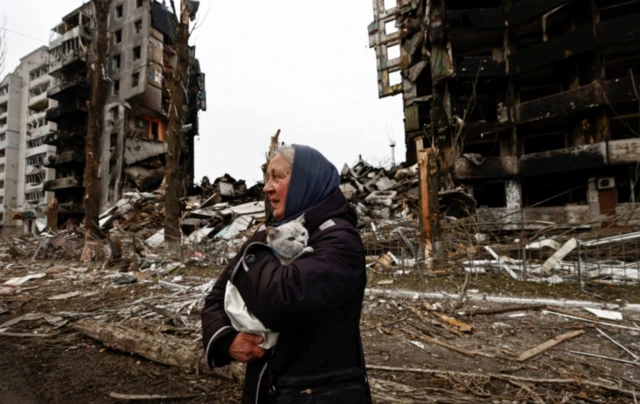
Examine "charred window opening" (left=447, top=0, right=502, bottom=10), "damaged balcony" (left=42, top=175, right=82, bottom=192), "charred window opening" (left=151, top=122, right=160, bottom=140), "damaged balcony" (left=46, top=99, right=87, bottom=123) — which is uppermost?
"charred window opening" (left=447, top=0, right=502, bottom=10)

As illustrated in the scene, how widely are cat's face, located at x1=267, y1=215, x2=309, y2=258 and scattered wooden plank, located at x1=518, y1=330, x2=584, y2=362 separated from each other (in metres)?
3.43

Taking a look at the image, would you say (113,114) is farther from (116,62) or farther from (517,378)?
(517,378)

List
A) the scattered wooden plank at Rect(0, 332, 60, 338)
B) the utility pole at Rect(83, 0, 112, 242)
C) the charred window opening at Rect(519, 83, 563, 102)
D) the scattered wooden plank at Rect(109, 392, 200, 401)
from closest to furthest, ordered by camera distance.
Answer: the scattered wooden plank at Rect(109, 392, 200, 401)
the scattered wooden plank at Rect(0, 332, 60, 338)
the utility pole at Rect(83, 0, 112, 242)
the charred window opening at Rect(519, 83, 563, 102)

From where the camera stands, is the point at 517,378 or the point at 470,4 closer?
the point at 517,378

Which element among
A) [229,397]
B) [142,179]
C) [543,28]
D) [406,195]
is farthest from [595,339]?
[142,179]

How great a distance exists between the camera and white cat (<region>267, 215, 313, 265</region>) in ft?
4.00

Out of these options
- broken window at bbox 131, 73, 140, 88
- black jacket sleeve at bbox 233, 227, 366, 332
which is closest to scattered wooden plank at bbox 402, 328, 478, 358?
black jacket sleeve at bbox 233, 227, 366, 332

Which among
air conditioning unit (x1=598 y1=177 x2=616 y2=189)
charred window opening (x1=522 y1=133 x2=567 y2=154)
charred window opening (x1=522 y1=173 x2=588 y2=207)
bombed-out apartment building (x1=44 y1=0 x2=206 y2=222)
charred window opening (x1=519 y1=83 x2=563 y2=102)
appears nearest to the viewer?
air conditioning unit (x1=598 y1=177 x2=616 y2=189)

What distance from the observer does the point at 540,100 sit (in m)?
19.6

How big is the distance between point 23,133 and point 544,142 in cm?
6868

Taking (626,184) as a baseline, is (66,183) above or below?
above

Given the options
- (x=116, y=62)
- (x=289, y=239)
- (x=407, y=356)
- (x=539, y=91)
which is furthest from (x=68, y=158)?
(x=539, y=91)

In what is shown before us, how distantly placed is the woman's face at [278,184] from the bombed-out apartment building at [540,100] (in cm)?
1696

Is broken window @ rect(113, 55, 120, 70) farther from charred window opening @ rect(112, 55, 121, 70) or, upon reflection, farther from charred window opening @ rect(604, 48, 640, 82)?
charred window opening @ rect(604, 48, 640, 82)
